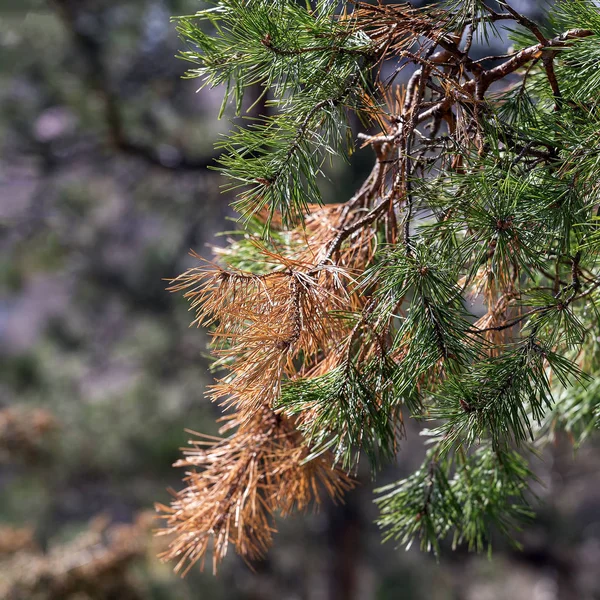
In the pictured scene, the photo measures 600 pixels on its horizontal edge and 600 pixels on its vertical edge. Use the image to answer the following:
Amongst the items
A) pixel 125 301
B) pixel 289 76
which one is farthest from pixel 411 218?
pixel 125 301

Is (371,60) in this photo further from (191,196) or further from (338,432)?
(191,196)

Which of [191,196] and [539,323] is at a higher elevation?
[191,196]

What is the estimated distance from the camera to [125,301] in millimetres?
2590

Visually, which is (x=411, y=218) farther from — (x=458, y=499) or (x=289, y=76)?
(x=458, y=499)

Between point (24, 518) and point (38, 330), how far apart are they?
76cm

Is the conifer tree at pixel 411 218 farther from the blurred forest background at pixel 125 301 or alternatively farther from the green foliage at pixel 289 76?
the blurred forest background at pixel 125 301

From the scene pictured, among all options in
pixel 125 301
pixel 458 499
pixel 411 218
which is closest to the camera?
pixel 411 218

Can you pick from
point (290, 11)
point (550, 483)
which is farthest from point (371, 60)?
point (550, 483)

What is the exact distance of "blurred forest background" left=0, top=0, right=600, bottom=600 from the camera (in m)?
2.19

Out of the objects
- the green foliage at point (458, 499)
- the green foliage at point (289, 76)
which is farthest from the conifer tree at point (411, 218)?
the green foliage at point (458, 499)

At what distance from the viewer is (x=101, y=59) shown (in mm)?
2174

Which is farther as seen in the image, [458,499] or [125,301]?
[125,301]

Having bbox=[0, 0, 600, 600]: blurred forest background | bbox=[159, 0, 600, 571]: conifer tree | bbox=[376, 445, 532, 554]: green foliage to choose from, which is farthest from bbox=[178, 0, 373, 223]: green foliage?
bbox=[0, 0, 600, 600]: blurred forest background

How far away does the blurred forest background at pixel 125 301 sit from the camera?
2.19 meters
